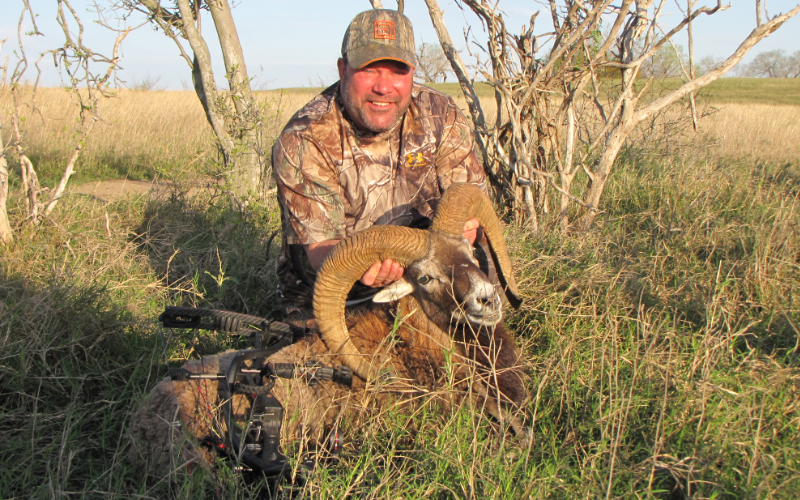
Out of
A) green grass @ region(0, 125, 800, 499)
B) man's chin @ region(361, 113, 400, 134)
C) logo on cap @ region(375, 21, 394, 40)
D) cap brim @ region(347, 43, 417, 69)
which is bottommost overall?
green grass @ region(0, 125, 800, 499)

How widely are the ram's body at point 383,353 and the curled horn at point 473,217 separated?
77 mm

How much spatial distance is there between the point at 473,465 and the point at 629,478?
79cm

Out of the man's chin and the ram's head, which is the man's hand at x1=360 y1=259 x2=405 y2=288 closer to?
the ram's head

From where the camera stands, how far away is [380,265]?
3881 mm

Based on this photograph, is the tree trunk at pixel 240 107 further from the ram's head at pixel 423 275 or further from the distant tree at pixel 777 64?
the distant tree at pixel 777 64

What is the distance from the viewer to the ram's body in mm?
3518

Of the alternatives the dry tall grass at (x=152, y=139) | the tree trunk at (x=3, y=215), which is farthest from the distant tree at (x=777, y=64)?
the tree trunk at (x=3, y=215)

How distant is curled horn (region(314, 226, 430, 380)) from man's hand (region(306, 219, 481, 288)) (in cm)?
7

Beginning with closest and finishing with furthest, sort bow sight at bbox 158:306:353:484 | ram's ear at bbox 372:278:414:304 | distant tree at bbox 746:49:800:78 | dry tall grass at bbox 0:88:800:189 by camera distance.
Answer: bow sight at bbox 158:306:353:484 → ram's ear at bbox 372:278:414:304 → dry tall grass at bbox 0:88:800:189 → distant tree at bbox 746:49:800:78

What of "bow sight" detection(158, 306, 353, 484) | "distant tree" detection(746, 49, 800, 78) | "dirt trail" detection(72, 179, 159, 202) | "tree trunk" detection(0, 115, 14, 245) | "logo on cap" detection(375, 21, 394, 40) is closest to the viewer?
"bow sight" detection(158, 306, 353, 484)

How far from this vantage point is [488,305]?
3766 mm

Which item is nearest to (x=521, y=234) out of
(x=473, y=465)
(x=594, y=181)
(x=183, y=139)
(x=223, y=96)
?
(x=594, y=181)

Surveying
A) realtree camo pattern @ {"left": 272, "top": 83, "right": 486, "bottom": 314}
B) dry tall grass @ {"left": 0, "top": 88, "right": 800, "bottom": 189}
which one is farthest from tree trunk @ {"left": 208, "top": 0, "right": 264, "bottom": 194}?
realtree camo pattern @ {"left": 272, "top": 83, "right": 486, "bottom": 314}

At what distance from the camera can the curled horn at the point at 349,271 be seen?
364 centimetres
